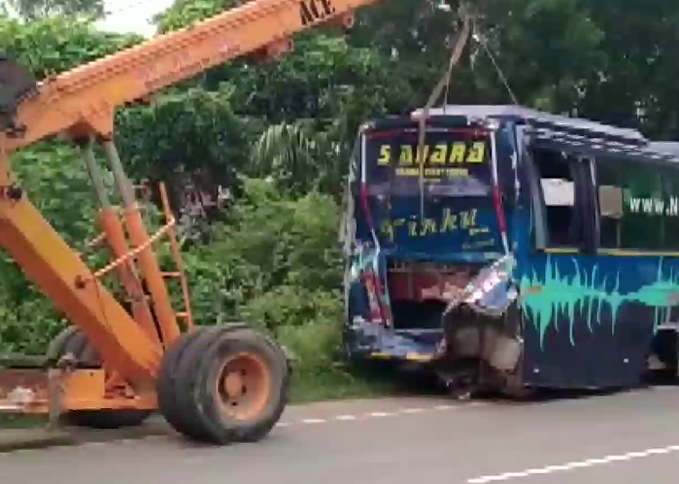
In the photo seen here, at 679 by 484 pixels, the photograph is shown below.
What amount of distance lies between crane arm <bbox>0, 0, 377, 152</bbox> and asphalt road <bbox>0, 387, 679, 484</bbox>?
271 cm

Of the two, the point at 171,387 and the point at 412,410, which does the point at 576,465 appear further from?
the point at 412,410

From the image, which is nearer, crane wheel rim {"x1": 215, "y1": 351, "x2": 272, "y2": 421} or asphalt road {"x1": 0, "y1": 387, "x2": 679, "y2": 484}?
asphalt road {"x1": 0, "y1": 387, "x2": 679, "y2": 484}

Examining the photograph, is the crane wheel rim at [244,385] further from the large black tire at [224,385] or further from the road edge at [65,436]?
the road edge at [65,436]

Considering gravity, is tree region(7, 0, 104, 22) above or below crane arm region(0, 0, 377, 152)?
above

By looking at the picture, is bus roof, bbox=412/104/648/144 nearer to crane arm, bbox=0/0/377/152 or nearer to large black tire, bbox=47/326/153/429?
crane arm, bbox=0/0/377/152

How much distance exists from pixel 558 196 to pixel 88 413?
6.03m

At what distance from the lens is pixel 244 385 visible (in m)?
11.9

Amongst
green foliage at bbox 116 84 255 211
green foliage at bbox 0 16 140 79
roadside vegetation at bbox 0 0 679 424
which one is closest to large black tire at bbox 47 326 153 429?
roadside vegetation at bbox 0 0 679 424

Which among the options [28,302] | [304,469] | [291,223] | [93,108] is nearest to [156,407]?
[304,469]

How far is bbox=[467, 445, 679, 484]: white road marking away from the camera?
10094mm

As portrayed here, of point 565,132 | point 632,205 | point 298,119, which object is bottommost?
point 632,205

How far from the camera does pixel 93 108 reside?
1151 centimetres

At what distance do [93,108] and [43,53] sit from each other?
8397 mm

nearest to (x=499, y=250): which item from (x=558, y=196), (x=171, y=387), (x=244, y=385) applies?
(x=558, y=196)
